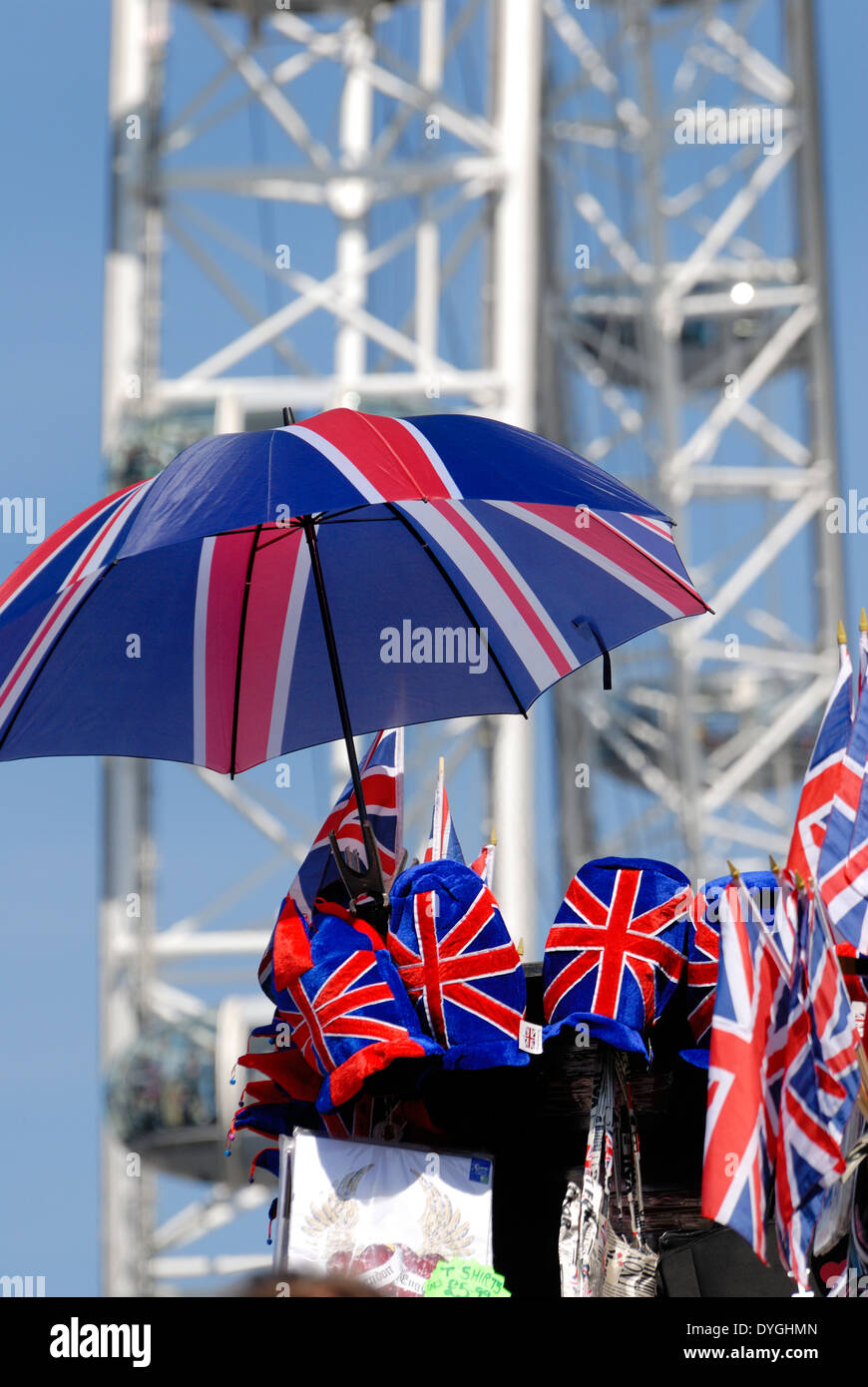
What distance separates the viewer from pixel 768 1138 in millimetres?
3430

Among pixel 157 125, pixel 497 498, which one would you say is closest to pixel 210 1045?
pixel 157 125

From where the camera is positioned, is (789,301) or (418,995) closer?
(418,995)

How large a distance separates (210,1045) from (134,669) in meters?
8.70

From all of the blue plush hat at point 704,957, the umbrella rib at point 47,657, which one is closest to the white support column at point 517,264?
the umbrella rib at point 47,657

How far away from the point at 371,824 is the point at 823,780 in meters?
1.00

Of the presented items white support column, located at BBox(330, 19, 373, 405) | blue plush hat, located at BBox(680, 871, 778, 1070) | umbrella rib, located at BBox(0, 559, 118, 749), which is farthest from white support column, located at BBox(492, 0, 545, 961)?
blue plush hat, located at BBox(680, 871, 778, 1070)

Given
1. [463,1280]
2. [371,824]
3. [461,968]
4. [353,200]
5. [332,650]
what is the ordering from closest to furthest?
[463,1280]
[461,968]
[332,650]
[371,824]
[353,200]

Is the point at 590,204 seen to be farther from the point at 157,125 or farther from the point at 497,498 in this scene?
the point at 497,498

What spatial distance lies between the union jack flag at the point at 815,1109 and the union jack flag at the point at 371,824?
1201 mm

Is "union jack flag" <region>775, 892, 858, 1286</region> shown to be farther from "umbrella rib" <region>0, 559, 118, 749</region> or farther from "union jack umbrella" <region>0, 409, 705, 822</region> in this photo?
"umbrella rib" <region>0, 559, 118, 749</region>

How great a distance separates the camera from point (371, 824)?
4.47 metres

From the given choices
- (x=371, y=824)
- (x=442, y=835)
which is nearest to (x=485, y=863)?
(x=442, y=835)

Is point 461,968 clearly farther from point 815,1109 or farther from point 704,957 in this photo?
point 815,1109

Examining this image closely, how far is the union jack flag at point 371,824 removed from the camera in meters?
4.38
